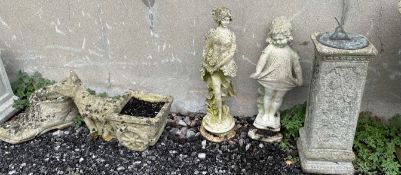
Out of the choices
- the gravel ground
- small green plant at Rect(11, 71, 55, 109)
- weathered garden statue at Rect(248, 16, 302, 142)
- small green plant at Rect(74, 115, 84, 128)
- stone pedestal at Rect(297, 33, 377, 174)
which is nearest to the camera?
stone pedestal at Rect(297, 33, 377, 174)

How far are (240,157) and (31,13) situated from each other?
271cm

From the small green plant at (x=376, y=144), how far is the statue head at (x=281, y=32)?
1.22 metres

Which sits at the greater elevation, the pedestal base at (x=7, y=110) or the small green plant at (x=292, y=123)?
the pedestal base at (x=7, y=110)

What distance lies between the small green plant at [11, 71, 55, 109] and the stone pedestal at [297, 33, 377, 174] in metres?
2.97

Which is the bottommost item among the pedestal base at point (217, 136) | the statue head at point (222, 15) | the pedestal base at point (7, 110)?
the pedestal base at point (217, 136)

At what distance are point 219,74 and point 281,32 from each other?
2.35 ft

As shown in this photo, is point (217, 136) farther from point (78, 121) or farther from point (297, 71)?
point (78, 121)

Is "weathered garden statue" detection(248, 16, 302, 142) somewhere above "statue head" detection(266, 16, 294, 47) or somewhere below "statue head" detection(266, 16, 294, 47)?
below

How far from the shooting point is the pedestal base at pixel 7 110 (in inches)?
181

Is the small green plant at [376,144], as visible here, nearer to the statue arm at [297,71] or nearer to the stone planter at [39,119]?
the statue arm at [297,71]

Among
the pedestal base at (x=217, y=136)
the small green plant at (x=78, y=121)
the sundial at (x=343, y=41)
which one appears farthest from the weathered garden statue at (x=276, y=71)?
the small green plant at (x=78, y=121)

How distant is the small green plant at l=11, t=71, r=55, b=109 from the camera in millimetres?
4809

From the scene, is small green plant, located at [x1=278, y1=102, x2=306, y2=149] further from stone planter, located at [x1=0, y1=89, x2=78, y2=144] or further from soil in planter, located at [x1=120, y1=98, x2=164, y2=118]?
stone planter, located at [x1=0, y1=89, x2=78, y2=144]

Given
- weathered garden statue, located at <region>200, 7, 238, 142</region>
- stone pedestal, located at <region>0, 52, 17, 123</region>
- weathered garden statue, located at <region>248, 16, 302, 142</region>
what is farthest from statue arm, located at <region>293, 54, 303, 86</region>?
stone pedestal, located at <region>0, 52, 17, 123</region>
